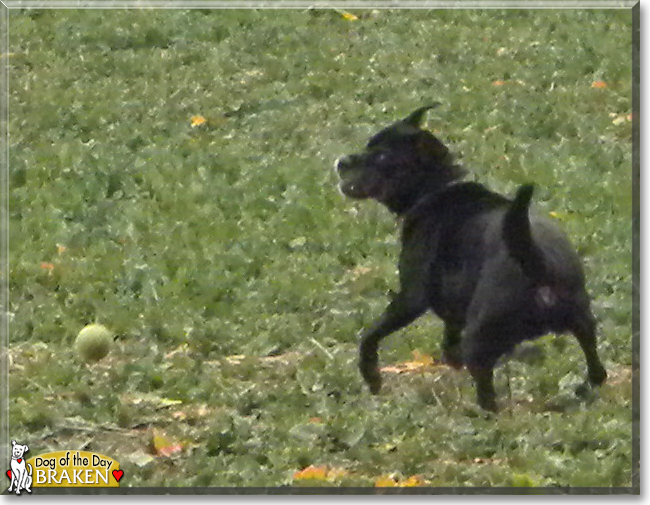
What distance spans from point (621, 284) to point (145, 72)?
4365 millimetres

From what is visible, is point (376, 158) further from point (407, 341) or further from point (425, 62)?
point (425, 62)

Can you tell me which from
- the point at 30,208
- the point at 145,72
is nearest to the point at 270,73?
the point at 145,72

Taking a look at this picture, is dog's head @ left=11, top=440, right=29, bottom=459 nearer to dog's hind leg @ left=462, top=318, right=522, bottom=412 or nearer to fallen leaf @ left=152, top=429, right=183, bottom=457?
fallen leaf @ left=152, top=429, right=183, bottom=457

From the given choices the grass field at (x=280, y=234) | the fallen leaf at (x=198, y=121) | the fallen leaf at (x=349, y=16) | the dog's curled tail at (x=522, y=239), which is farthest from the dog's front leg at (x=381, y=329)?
the fallen leaf at (x=349, y=16)

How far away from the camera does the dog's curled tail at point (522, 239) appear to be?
553cm

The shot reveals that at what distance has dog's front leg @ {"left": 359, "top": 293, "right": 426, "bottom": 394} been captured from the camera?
19.3 ft

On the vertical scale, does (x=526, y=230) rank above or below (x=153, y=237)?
above

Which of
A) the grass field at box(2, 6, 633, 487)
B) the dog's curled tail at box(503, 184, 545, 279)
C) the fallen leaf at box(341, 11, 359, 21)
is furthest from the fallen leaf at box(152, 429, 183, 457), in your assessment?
the fallen leaf at box(341, 11, 359, 21)

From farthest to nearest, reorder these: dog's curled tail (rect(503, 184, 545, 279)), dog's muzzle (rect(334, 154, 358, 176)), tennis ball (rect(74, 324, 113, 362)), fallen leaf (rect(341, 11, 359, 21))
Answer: fallen leaf (rect(341, 11, 359, 21))
tennis ball (rect(74, 324, 113, 362))
dog's muzzle (rect(334, 154, 358, 176))
dog's curled tail (rect(503, 184, 545, 279))

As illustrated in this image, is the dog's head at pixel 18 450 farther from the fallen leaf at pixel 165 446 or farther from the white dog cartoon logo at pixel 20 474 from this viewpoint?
the fallen leaf at pixel 165 446

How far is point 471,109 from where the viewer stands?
9.73 metres

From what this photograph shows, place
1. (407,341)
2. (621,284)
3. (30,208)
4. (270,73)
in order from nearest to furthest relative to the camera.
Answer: (407,341), (621,284), (30,208), (270,73)

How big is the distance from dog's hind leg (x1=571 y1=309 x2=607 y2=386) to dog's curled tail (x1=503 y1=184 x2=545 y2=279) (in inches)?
13.0

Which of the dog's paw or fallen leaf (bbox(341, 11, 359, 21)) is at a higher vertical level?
fallen leaf (bbox(341, 11, 359, 21))
